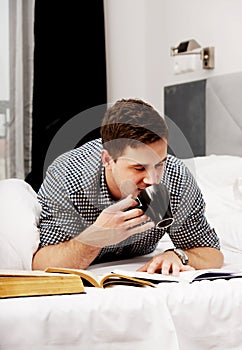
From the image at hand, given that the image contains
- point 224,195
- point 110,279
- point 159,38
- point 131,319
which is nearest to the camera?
point 131,319

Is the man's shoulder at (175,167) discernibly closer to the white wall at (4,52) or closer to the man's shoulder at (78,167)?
the man's shoulder at (78,167)

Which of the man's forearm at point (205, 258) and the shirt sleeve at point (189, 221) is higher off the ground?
the shirt sleeve at point (189, 221)

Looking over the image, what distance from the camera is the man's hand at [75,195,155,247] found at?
123 cm

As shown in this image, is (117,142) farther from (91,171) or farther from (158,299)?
(158,299)

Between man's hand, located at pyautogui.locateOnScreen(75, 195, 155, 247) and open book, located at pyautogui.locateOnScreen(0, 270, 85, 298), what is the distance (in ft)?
0.70

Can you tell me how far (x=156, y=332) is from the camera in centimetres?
101

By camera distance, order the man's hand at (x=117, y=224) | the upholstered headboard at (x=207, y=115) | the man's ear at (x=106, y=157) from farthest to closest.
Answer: the upholstered headboard at (x=207, y=115) < the man's ear at (x=106, y=157) < the man's hand at (x=117, y=224)

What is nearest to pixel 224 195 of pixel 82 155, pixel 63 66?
pixel 82 155

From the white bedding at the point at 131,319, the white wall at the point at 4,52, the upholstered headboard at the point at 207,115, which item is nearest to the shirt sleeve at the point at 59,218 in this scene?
the white bedding at the point at 131,319

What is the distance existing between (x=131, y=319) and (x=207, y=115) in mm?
1705

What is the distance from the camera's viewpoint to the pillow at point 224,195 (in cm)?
172

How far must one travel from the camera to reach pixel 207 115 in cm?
259

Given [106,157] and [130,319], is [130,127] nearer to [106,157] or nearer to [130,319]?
[106,157]

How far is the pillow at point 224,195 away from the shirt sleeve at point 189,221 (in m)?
0.12
